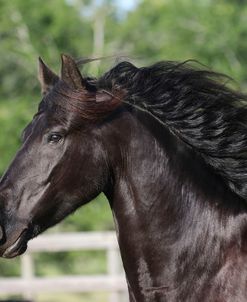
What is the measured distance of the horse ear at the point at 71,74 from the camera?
3469 mm

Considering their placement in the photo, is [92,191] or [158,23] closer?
[92,191]

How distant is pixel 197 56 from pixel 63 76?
41.7 ft

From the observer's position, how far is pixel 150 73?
3723 millimetres

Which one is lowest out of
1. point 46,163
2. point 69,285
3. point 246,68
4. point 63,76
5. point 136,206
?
point 69,285

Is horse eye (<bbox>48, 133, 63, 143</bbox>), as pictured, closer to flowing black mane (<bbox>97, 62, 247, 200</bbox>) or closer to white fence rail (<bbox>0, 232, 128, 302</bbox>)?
flowing black mane (<bbox>97, 62, 247, 200</bbox>)

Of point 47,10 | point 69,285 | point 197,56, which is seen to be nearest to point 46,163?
point 69,285

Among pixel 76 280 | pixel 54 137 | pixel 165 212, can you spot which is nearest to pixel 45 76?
pixel 54 137

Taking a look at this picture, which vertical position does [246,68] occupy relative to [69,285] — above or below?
above

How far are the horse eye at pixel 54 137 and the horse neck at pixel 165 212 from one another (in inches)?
9.8

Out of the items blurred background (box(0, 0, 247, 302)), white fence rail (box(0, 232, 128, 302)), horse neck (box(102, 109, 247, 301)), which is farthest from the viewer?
blurred background (box(0, 0, 247, 302))

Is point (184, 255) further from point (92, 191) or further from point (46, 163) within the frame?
point (46, 163)

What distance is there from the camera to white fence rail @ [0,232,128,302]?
419 inches

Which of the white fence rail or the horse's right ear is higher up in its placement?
the horse's right ear

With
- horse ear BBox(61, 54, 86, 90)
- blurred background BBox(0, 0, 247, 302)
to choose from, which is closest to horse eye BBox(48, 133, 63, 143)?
horse ear BBox(61, 54, 86, 90)
